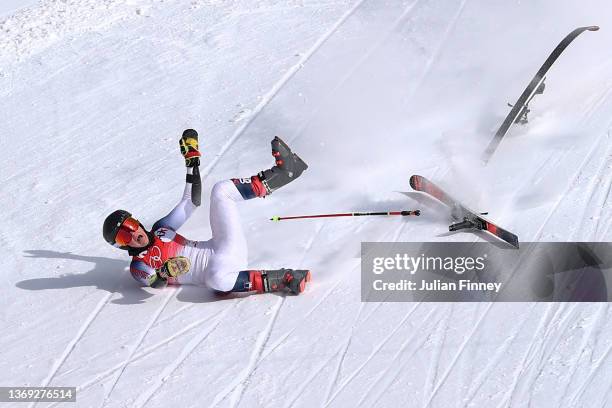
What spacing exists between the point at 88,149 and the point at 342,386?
5.49 metres

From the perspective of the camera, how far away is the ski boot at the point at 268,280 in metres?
6.68

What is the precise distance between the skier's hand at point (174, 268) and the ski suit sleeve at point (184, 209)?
1.70ft

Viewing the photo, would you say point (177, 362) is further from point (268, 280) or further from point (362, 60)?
point (362, 60)

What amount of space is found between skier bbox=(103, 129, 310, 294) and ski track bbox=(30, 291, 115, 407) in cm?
45

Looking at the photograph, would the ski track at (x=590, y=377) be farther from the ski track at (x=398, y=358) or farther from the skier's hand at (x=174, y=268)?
the skier's hand at (x=174, y=268)

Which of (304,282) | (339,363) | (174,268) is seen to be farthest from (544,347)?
(174,268)

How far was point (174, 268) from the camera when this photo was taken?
651cm

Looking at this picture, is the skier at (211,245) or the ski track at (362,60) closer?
the skier at (211,245)

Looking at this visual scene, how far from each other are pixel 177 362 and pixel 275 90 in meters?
5.17

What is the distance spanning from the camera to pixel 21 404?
6012 millimetres

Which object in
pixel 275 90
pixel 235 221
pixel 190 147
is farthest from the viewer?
pixel 275 90

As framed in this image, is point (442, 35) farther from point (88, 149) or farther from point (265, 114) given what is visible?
point (88, 149)

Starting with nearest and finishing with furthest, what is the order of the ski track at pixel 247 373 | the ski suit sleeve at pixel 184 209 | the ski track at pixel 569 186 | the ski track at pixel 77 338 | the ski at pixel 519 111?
the ski track at pixel 247 373 → the ski track at pixel 77 338 → the ski track at pixel 569 186 → the ski suit sleeve at pixel 184 209 → the ski at pixel 519 111

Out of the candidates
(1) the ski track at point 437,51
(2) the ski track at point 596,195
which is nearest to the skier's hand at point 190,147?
(2) the ski track at point 596,195
